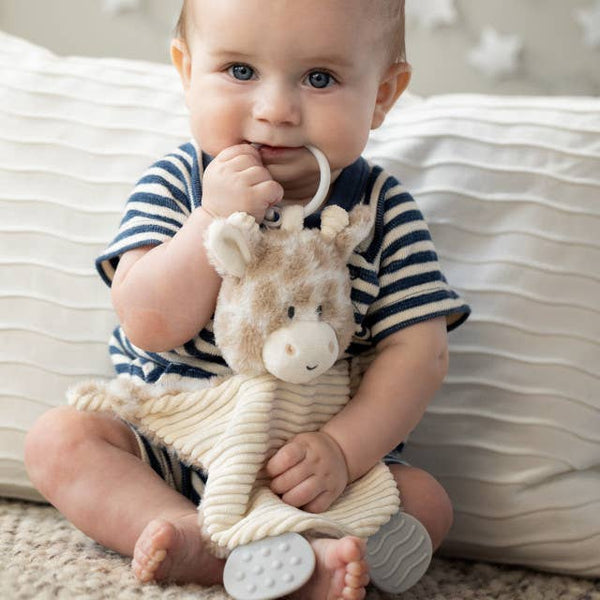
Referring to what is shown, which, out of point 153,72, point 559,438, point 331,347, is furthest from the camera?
point 153,72

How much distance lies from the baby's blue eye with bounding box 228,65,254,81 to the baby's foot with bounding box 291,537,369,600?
44cm

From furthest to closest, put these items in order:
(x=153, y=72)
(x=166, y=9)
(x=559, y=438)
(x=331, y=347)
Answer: (x=166, y=9) < (x=153, y=72) < (x=559, y=438) < (x=331, y=347)

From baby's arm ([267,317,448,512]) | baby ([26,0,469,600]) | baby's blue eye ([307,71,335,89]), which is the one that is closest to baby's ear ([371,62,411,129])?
baby ([26,0,469,600])

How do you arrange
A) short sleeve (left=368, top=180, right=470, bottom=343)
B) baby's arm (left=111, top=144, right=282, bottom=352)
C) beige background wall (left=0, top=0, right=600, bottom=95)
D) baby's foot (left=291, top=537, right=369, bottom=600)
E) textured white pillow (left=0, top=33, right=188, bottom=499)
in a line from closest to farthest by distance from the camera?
1. baby's foot (left=291, top=537, right=369, bottom=600)
2. baby's arm (left=111, top=144, right=282, bottom=352)
3. short sleeve (left=368, top=180, right=470, bottom=343)
4. textured white pillow (left=0, top=33, right=188, bottom=499)
5. beige background wall (left=0, top=0, right=600, bottom=95)

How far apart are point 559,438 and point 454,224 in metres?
0.27

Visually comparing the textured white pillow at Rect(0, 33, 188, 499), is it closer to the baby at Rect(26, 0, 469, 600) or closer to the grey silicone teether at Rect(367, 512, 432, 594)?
the baby at Rect(26, 0, 469, 600)

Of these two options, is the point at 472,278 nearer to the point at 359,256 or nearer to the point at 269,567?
the point at 359,256

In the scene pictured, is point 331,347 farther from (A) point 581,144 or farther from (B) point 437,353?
(A) point 581,144

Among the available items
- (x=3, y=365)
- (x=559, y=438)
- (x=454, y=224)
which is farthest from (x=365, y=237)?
(x=3, y=365)

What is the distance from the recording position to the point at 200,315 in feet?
3.07

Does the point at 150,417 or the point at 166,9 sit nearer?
the point at 150,417

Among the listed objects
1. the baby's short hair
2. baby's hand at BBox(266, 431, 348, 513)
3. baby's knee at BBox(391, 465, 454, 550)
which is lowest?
baby's knee at BBox(391, 465, 454, 550)

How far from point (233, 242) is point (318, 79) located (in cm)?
19

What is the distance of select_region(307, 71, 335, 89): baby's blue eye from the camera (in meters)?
0.94
